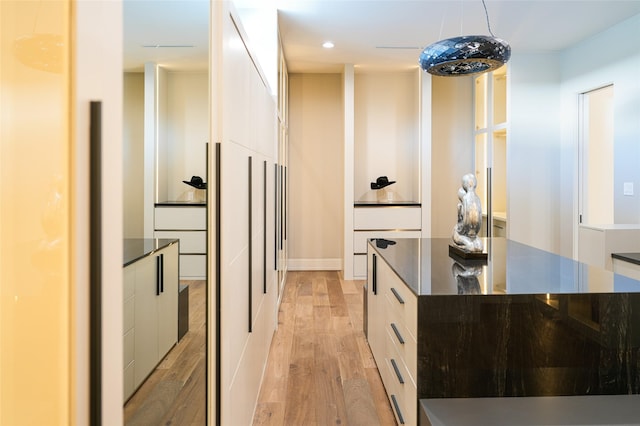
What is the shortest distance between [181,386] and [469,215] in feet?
5.80

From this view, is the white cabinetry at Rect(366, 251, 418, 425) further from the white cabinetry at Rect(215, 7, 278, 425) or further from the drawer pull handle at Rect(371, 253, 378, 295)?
the white cabinetry at Rect(215, 7, 278, 425)

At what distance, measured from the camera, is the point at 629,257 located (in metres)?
3.08

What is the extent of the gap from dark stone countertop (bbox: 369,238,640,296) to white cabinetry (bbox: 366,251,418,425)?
8 cm

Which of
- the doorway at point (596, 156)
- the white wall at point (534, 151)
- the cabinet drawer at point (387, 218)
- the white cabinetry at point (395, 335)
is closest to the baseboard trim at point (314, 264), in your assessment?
the cabinet drawer at point (387, 218)

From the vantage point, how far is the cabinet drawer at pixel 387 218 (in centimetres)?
587

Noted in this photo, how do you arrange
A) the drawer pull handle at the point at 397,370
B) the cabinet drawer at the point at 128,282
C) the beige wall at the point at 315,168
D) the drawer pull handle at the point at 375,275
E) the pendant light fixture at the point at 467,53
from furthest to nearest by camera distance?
the beige wall at the point at 315,168 < the drawer pull handle at the point at 375,275 < the pendant light fixture at the point at 467,53 < the drawer pull handle at the point at 397,370 < the cabinet drawer at the point at 128,282

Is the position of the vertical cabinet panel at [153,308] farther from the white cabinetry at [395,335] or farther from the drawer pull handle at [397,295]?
the drawer pull handle at [397,295]

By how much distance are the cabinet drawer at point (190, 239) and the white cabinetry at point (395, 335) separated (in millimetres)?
860

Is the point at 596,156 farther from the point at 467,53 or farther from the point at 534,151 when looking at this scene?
the point at 467,53

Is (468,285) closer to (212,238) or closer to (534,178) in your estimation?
(212,238)

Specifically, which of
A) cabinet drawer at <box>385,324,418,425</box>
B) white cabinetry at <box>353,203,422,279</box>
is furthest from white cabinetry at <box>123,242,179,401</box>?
white cabinetry at <box>353,203,422,279</box>

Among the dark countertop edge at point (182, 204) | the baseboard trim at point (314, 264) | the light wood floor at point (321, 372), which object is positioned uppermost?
the dark countertop edge at point (182, 204)

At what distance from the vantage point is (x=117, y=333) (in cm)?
67

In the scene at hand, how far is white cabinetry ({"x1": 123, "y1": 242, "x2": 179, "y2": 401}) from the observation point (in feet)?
2.43
